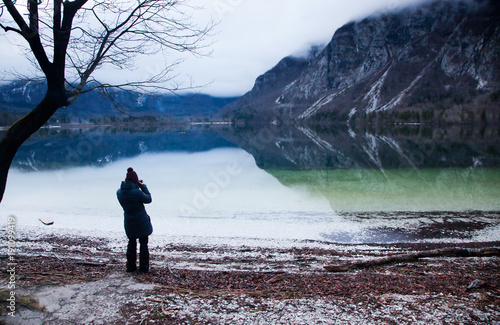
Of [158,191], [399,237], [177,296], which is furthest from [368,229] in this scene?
[158,191]

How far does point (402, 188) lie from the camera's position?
2186 cm

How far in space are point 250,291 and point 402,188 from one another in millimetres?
18670

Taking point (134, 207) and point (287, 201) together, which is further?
point (287, 201)

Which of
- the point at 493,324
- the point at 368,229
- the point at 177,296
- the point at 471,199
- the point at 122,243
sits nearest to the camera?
the point at 493,324

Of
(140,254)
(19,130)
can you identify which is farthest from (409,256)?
(19,130)

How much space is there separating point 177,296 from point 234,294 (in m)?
1.00

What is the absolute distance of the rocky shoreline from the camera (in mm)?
5051

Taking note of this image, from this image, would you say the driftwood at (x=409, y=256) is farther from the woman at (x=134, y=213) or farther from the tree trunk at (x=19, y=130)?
the tree trunk at (x=19, y=130)

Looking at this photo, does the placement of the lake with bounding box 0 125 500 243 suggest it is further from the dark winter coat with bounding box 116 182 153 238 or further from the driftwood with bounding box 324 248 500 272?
the dark winter coat with bounding box 116 182 153 238

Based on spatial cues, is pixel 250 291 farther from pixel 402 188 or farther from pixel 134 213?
pixel 402 188

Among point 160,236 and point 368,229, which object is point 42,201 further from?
point 368,229

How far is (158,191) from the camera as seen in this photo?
71.5ft

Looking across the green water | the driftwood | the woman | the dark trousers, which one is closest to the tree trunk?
the woman

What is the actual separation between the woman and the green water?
11715 mm
